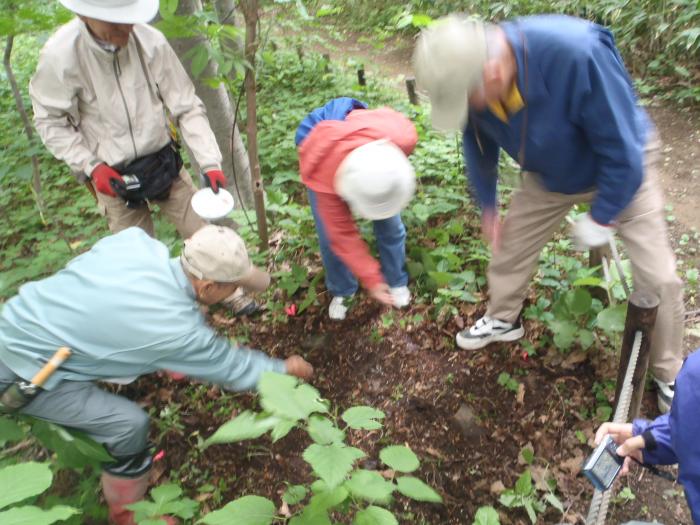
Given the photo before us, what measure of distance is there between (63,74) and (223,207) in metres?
1.02

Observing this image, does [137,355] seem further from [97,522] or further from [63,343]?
[97,522]

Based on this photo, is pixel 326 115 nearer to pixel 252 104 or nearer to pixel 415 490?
pixel 252 104

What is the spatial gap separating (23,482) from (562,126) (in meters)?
2.08

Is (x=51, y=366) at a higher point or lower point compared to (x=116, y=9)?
lower

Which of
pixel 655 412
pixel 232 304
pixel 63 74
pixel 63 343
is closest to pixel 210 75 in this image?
pixel 63 74

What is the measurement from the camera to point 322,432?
132 cm

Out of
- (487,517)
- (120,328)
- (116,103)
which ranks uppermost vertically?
(116,103)

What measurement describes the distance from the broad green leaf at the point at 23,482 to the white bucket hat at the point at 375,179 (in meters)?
1.47

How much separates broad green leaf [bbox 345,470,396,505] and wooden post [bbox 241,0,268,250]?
2239 millimetres

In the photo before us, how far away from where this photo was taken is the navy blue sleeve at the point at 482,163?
2.56 meters

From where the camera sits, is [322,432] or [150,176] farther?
[150,176]

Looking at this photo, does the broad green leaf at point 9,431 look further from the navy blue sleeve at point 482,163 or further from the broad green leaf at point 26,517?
the navy blue sleeve at point 482,163

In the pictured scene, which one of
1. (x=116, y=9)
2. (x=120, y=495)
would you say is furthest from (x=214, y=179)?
(x=120, y=495)

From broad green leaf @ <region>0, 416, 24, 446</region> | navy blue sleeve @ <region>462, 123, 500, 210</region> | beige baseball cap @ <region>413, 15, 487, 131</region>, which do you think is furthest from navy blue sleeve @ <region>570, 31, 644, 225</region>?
broad green leaf @ <region>0, 416, 24, 446</region>
